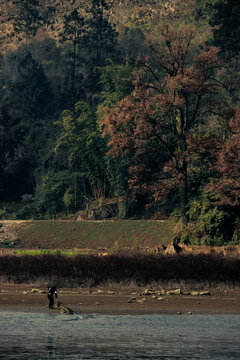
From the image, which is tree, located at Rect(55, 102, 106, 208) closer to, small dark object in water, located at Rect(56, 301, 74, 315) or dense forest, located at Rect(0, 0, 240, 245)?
dense forest, located at Rect(0, 0, 240, 245)

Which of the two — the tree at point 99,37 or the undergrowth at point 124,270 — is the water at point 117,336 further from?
the tree at point 99,37

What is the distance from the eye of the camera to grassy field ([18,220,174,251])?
50438mm

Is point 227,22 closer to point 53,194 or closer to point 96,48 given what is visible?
point 53,194

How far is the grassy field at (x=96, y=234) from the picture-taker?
50.4 metres

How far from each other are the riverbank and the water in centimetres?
128

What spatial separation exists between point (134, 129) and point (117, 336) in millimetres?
28788

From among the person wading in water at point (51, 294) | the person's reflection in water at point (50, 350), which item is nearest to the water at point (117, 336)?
the person's reflection in water at point (50, 350)

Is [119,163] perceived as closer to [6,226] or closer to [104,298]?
[6,226]

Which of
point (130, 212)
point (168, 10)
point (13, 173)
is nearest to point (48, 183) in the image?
point (13, 173)

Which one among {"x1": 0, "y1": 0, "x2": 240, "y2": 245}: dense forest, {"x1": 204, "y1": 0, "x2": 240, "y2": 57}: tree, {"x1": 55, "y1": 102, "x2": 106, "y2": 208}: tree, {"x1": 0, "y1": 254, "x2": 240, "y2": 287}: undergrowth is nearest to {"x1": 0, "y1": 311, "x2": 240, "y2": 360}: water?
{"x1": 0, "y1": 254, "x2": 240, "y2": 287}: undergrowth

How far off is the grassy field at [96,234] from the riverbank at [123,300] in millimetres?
22104

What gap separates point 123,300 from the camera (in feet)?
75.6

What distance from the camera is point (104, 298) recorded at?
928 inches

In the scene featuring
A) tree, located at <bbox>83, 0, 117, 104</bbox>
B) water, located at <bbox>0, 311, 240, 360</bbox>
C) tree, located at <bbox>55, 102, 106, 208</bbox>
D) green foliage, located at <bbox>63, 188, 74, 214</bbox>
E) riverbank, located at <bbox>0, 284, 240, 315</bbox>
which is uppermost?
tree, located at <bbox>83, 0, 117, 104</bbox>
